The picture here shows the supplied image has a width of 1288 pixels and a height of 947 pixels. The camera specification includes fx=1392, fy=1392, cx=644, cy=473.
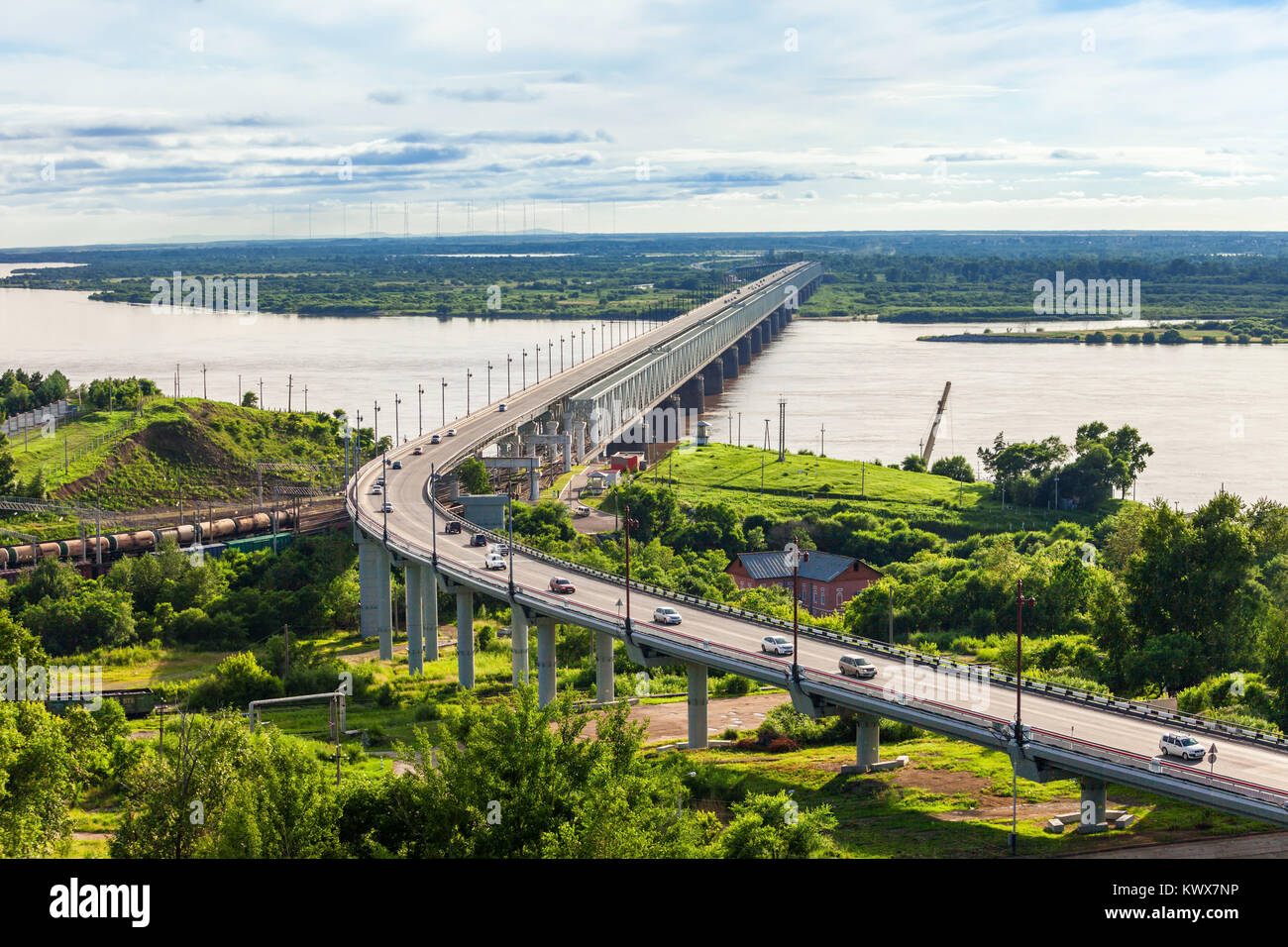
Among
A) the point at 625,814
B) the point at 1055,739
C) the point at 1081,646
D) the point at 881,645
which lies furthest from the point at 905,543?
the point at 625,814

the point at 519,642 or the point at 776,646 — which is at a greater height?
the point at 776,646

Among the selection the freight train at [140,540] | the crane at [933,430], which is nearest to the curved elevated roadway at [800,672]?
the freight train at [140,540]

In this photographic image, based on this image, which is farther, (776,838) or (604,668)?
(604,668)

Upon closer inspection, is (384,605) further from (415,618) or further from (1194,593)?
(1194,593)

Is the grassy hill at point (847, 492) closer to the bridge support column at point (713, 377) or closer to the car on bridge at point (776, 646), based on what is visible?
the car on bridge at point (776, 646)

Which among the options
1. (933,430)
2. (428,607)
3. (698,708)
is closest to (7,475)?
(428,607)
